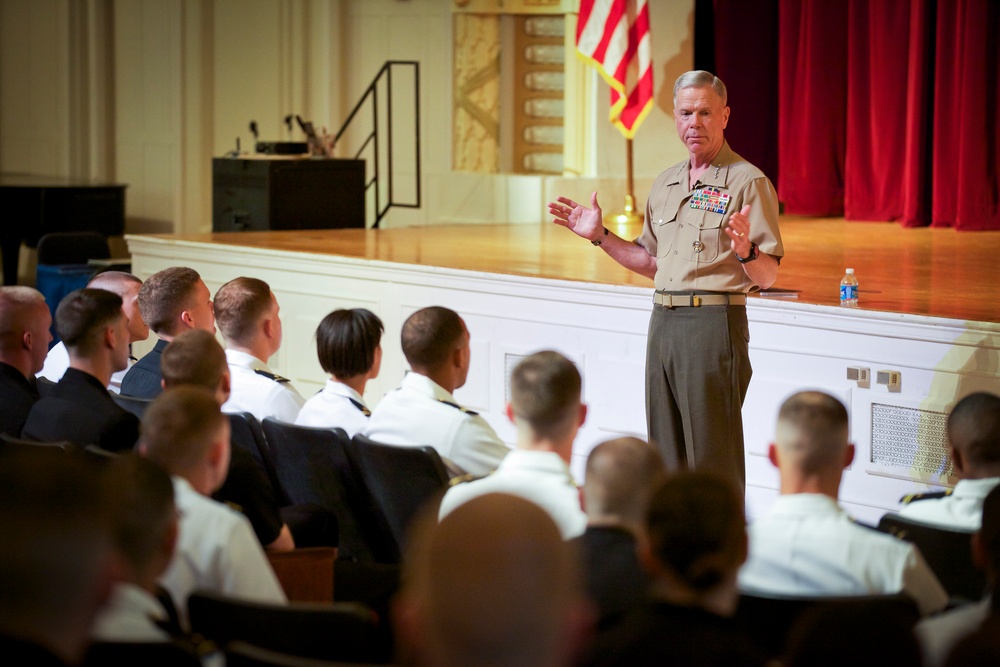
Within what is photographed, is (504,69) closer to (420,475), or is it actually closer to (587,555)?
(420,475)

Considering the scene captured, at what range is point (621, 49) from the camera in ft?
29.8

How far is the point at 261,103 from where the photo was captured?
39.9 ft

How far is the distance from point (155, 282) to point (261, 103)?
857cm

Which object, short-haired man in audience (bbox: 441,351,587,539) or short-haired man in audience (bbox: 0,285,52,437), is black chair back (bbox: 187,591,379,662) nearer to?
short-haired man in audience (bbox: 441,351,587,539)

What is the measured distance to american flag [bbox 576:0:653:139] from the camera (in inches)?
356

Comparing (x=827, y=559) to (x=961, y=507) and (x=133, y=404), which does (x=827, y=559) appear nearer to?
(x=961, y=507)

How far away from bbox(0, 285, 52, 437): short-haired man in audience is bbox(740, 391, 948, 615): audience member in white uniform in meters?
2.12

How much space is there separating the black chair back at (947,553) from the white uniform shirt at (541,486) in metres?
0.62

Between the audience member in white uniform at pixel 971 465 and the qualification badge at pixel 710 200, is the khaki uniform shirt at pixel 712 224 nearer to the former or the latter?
the qualification badge at pixel 710 200

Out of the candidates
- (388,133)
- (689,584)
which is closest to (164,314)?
(689,584)

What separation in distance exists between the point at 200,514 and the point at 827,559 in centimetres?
111

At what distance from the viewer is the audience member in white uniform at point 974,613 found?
73.1 inches

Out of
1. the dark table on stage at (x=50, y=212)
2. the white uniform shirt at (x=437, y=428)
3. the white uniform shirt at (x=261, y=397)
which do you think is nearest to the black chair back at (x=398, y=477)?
the white uniform shirt at (x=437, y=428)

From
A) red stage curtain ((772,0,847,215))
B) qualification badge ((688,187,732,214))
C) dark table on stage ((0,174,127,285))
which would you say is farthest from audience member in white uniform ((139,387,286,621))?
red stage curtain ((772,0,847,215))
